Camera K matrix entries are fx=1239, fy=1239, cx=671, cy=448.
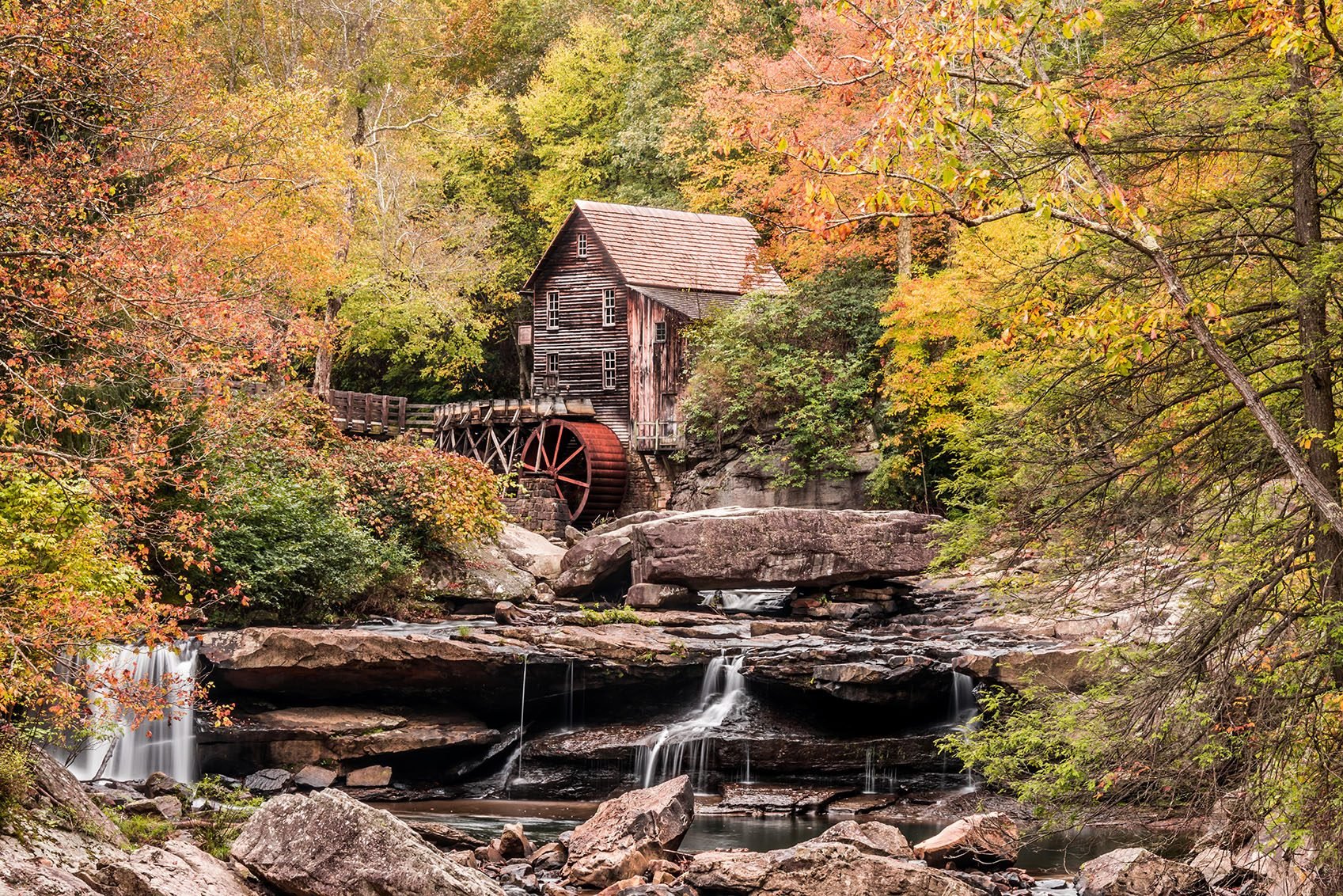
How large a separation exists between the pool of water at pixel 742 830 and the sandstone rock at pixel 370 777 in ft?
1.89

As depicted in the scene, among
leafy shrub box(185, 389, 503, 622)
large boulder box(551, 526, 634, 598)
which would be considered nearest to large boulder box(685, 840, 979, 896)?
leafy shrub box(185, 389, 503, 622)

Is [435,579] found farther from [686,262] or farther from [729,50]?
[729,50]

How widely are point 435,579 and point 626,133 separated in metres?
21.9

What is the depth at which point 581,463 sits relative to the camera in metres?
34.5

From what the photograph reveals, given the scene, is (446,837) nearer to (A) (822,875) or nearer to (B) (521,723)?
(A) (822,875)

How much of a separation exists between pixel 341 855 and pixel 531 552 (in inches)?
596

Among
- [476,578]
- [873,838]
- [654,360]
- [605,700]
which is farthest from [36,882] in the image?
[654,360]

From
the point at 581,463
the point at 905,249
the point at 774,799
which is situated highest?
the point at 905,249

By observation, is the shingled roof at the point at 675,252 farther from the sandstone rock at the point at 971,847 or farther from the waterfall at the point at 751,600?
the sandstone rock at the point at 971,847

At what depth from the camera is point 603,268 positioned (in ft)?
114

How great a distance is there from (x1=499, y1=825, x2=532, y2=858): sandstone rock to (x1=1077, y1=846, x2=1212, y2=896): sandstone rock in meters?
4.71

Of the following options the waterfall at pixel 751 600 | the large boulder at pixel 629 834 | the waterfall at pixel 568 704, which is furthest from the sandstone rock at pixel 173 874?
the waterfall at pixel 751 600

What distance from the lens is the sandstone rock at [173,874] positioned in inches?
265

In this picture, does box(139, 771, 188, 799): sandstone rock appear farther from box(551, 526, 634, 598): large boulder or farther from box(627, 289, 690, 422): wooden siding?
box(627, 289, 690, 422): wooden siding
